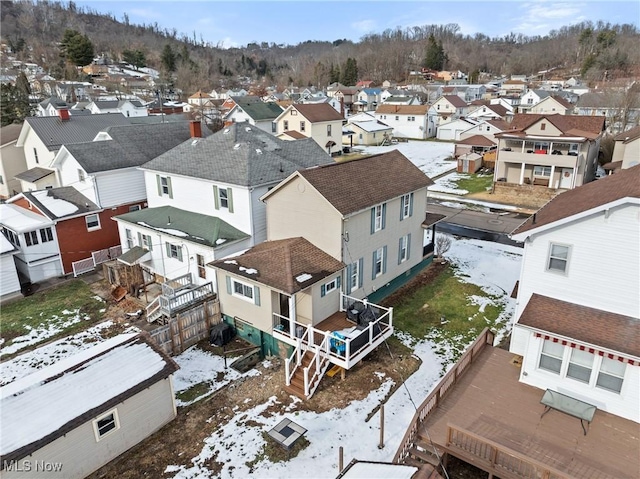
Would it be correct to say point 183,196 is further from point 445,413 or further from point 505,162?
point 505,162

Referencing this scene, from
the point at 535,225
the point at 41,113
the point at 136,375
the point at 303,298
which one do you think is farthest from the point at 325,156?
the point at 41,113

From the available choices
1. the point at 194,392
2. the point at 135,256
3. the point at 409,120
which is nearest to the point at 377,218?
the point at 194,392

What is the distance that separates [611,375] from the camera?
1130 centimetres

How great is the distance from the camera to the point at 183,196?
23750 mm

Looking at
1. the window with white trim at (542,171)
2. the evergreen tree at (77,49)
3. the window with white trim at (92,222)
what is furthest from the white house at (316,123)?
the evergreen tree at (77,49)

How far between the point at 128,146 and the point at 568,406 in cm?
2891

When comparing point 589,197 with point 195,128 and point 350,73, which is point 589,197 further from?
point 350,73

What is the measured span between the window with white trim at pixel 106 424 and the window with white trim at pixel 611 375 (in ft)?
46.3

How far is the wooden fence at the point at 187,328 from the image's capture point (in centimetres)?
1692

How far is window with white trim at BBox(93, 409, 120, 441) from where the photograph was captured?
11633mm

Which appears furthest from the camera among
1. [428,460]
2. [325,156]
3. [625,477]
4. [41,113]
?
[41,113]

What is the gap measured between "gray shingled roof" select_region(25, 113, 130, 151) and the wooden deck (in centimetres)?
3723

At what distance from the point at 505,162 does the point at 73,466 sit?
41715 mm

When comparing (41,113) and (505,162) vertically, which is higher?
(41,113)
